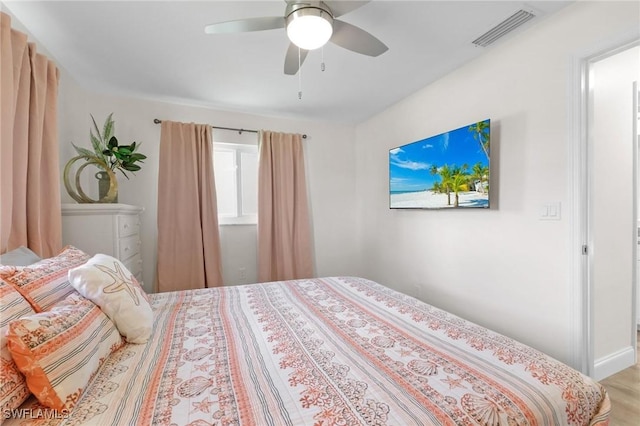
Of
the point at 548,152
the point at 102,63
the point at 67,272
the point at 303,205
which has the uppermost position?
the point at 102,63

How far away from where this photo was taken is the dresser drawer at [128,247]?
2.15m

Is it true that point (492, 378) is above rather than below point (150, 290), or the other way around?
above

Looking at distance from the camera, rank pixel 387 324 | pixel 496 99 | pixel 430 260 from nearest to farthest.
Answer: pixel 387 324 < pixel 496 99 < pixel 430 260

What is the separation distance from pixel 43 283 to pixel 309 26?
160 cm

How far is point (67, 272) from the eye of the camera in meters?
1.25

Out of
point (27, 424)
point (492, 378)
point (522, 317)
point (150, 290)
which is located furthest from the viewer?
point (150, 290)

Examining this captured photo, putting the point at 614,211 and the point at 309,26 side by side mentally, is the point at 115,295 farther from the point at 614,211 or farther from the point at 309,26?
the point at 614,211

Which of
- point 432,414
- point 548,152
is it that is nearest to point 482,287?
point 548,152

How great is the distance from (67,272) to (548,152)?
2.73m

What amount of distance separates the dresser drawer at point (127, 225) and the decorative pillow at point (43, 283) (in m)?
0.91

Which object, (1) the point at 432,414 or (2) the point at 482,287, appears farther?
(2) the point at 482,287

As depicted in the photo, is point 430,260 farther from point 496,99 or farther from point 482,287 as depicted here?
point 496,99

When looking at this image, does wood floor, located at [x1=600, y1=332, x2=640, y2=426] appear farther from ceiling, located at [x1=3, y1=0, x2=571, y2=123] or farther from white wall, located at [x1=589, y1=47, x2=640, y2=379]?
ceiling, located at [x1=3, y1=0, x2=571, y2=123]

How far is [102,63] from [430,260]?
332 centimetres
